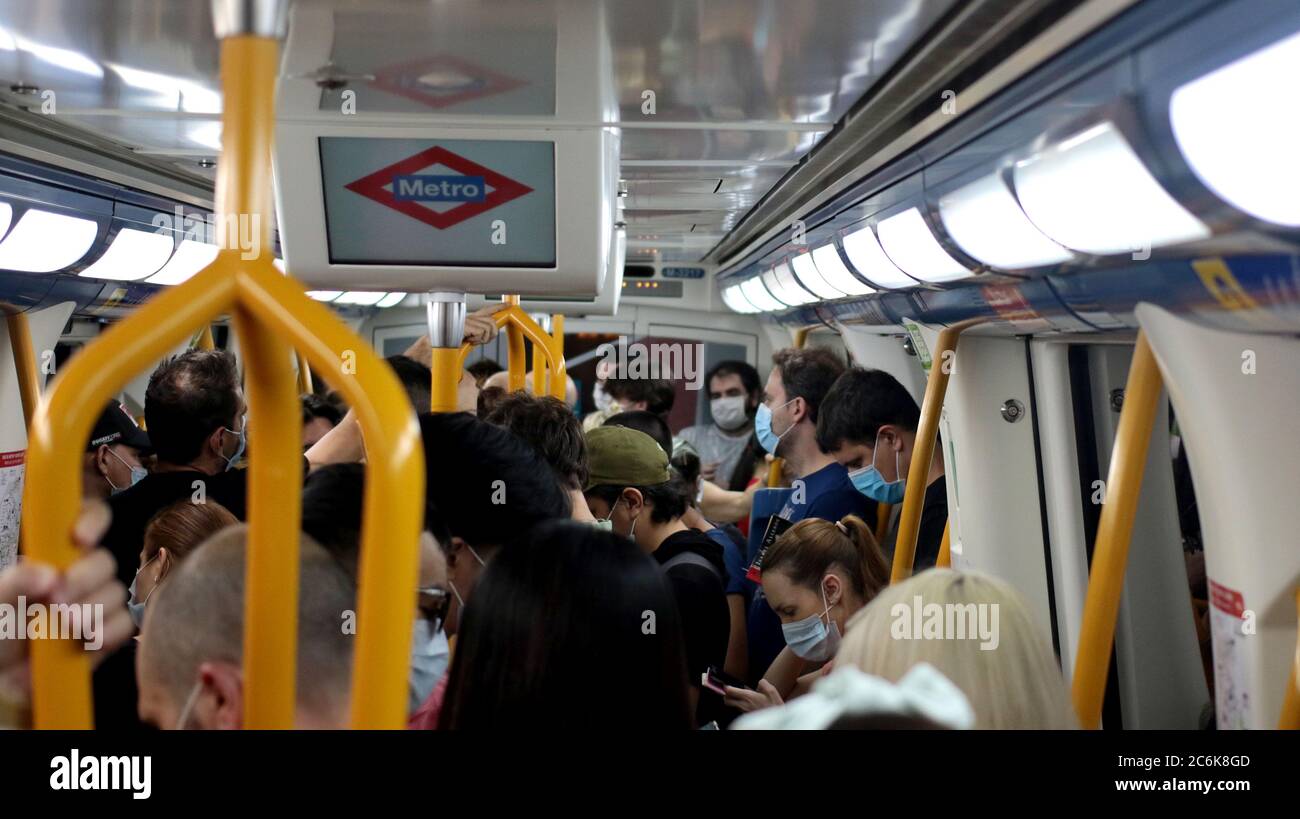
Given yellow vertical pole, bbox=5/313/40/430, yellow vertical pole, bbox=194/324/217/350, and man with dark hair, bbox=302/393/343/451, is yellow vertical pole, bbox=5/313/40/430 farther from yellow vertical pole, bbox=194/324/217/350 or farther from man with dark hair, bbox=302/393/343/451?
yellow vertical pole, bbox=194/324/217/350

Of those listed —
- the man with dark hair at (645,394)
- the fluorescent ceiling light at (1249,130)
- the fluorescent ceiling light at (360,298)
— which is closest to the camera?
the fluorescent ceiling light at (1249,130)

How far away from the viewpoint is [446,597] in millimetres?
1844

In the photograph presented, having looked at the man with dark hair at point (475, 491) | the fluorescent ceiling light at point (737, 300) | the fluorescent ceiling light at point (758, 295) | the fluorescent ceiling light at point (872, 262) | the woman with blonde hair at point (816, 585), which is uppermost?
the fluorescent ceiling light at point (737, 300)

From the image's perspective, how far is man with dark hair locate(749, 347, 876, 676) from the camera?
14.0 ft

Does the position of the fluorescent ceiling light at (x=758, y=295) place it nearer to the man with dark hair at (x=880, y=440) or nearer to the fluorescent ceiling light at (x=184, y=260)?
the man with dark hair at (x=880, y=440)

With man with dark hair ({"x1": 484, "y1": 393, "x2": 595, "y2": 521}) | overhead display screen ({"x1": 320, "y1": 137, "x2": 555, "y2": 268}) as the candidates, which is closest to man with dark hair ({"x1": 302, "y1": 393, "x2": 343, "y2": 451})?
man with dark hair ({"x1": 484, "y1": 393, "x2": 595, "y2": 521})

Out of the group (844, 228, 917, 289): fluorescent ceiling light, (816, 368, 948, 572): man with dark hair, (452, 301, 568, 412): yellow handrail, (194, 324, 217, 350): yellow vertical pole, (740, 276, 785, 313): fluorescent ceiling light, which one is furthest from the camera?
(740, 276, 785, 313): fluorescent ceiling light

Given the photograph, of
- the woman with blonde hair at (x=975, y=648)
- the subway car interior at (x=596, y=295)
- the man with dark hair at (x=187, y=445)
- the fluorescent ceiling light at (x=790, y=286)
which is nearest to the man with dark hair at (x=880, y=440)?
the subway car interior at (x=596, y=295)

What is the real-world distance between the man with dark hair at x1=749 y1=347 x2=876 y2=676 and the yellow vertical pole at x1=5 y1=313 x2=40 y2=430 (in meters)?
2.73

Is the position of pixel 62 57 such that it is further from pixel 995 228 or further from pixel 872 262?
pixel 872 262

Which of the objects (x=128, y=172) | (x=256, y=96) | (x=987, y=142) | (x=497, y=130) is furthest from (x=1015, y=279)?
(x=128, y=172)

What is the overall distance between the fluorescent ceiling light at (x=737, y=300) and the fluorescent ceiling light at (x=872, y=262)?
4.20 m

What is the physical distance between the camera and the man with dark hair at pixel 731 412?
301 inches
